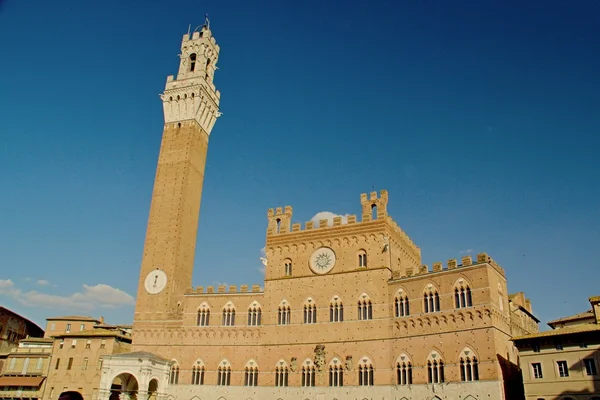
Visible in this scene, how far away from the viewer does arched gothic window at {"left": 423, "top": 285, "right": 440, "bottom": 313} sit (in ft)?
123

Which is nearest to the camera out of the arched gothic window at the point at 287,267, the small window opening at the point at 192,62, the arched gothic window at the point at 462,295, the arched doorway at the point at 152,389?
the arched gothic window at the point at 462,295

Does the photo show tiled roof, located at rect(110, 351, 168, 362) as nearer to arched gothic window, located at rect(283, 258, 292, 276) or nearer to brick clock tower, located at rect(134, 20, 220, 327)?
brick clock tower, located at rect(134, 20, 220, 327)

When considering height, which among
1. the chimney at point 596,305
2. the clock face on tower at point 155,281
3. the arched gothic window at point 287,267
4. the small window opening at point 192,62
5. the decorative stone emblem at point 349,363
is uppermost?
the small window opening at point 192,62

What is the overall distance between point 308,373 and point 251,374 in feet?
15.9

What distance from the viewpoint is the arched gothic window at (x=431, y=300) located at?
123ft

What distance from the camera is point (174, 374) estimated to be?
43.8m

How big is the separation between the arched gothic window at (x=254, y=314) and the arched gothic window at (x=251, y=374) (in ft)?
10.7

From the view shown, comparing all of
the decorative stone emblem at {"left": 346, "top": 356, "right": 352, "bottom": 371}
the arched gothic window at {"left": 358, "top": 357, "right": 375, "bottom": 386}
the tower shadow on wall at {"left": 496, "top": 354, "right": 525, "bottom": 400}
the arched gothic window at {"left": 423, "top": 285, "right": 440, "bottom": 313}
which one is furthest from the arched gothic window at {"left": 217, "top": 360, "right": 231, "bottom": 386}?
the tower shadow on wall at {"left": 496, "top": 354, "right": 525, "bottom": 400}

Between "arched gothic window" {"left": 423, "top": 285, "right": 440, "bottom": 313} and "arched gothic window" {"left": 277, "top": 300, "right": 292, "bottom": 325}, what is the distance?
11.2 meters

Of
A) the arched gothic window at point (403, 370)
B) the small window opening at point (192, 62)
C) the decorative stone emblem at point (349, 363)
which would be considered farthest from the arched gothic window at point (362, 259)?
the small window opening at point (192, 62)

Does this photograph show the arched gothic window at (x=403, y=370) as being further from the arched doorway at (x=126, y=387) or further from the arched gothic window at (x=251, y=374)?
the arched doorway at (x=126, y=387)

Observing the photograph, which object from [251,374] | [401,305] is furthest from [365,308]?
[251,374]

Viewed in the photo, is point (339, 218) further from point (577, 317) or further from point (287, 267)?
point (577, 317)

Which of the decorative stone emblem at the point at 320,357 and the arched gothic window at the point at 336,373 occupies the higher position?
the decorative stone emblem at the point at 320,357
